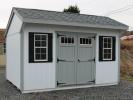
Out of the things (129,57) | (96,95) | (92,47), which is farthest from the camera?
(129,57)

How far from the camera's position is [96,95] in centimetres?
955

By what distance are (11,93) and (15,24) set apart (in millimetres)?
3263

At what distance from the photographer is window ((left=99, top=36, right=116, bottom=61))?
37.8 feet

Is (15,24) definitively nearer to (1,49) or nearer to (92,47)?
(92,47)

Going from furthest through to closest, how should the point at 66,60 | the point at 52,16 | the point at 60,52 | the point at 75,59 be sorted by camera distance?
the point at 52,16, the point at 75,59, the point at 66,60, the point at 60,52

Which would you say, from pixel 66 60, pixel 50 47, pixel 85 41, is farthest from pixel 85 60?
pixel 50 47

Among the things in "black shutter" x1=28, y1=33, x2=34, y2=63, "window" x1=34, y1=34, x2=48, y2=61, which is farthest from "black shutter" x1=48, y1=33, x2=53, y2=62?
"black shutter" x1=28, y1=33, x2=34, y2=63

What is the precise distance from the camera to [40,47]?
10.0 meters

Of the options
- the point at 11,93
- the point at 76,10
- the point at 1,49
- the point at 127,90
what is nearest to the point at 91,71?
the point at 127,90

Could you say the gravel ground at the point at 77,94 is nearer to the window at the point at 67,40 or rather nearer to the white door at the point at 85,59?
the white door at the point at 85,59

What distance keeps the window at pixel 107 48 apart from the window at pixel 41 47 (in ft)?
9.64

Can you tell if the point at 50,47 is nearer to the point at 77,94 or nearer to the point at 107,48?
the point at 77,94

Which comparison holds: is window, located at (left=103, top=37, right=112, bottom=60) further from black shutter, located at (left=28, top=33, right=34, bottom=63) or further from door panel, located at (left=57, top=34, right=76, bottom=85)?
black shutter, located at (left=28, top=33, right=34, bottom=63)

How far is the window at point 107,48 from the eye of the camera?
1152 cm
